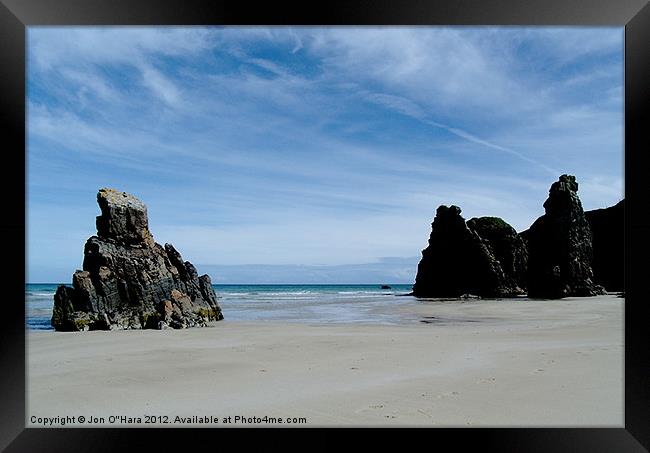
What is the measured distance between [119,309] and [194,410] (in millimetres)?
7882

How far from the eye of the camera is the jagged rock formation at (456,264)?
113ft

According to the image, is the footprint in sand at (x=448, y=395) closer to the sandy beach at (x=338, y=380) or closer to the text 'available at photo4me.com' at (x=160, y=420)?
the sandy beach at (x=338, y=380)

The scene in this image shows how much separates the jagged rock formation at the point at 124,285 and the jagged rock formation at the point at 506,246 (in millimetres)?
28347

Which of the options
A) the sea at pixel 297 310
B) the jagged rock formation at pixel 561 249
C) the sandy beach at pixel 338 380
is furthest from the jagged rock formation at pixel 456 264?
the sandy beach at pixel 338 380

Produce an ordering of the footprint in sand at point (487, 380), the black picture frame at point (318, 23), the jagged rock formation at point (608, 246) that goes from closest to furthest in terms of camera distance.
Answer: the black picture frame at point (318, 23), the footprint in sand at point (487, 380), the jagged rock formation at point (608, 246)

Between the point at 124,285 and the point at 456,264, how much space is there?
29924 millimetres

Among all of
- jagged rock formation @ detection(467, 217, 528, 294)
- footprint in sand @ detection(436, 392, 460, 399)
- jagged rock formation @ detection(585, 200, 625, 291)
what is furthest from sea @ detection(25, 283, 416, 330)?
jagged rock formation @ detection(585, 200, 625, 291)

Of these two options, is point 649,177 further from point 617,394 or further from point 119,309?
point 119,309

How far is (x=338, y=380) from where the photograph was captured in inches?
201

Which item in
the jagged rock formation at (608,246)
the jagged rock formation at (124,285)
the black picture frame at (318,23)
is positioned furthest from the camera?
the jagged rock formation at (608,246)

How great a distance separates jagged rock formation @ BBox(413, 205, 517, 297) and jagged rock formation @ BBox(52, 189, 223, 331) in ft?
85.7

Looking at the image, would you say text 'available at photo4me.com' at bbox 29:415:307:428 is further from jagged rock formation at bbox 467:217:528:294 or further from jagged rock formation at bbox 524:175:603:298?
jagged rock formation at bbox 467:217:528:294

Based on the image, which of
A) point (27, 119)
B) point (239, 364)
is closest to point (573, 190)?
point (239, 364)

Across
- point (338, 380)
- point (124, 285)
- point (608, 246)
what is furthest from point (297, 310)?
point (608, 246)
